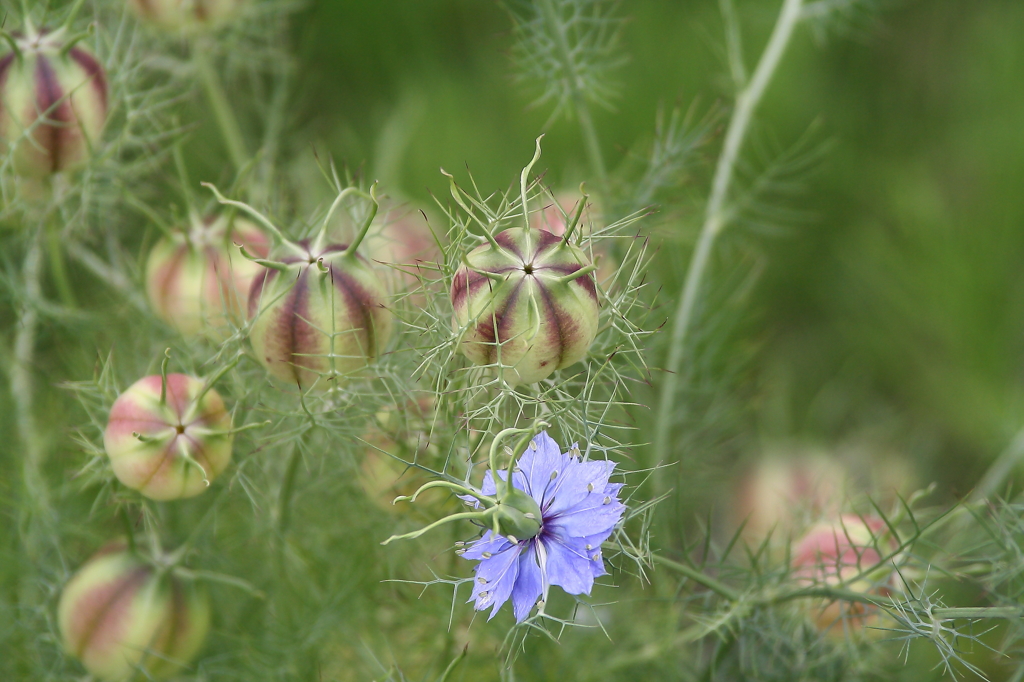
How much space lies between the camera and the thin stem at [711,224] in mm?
625

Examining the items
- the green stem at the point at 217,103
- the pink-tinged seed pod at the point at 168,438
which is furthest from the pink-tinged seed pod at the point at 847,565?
the green stem at the point at 217,103

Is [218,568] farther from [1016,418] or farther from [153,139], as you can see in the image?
[1016,418]

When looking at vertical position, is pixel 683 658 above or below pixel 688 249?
below

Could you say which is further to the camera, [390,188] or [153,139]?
[390,188]

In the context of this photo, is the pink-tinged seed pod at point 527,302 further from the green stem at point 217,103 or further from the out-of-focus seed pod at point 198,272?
the green stem at point 217,103

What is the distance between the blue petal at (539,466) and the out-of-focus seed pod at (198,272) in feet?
0.72

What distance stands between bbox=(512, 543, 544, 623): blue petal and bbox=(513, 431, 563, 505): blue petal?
0.02m

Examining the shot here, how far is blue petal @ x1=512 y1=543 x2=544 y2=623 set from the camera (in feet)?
1.21

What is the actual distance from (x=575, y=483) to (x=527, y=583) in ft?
0.15

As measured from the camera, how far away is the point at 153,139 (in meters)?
0.59

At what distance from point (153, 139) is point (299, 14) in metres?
0.56

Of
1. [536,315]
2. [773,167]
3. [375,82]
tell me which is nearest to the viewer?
[536,315]

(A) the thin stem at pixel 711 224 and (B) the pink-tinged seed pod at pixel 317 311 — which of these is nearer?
(B) the pink-tinged seed pod at pixel 317 311

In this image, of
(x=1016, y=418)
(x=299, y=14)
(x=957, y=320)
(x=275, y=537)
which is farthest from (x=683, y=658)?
(x=299, y=14)
